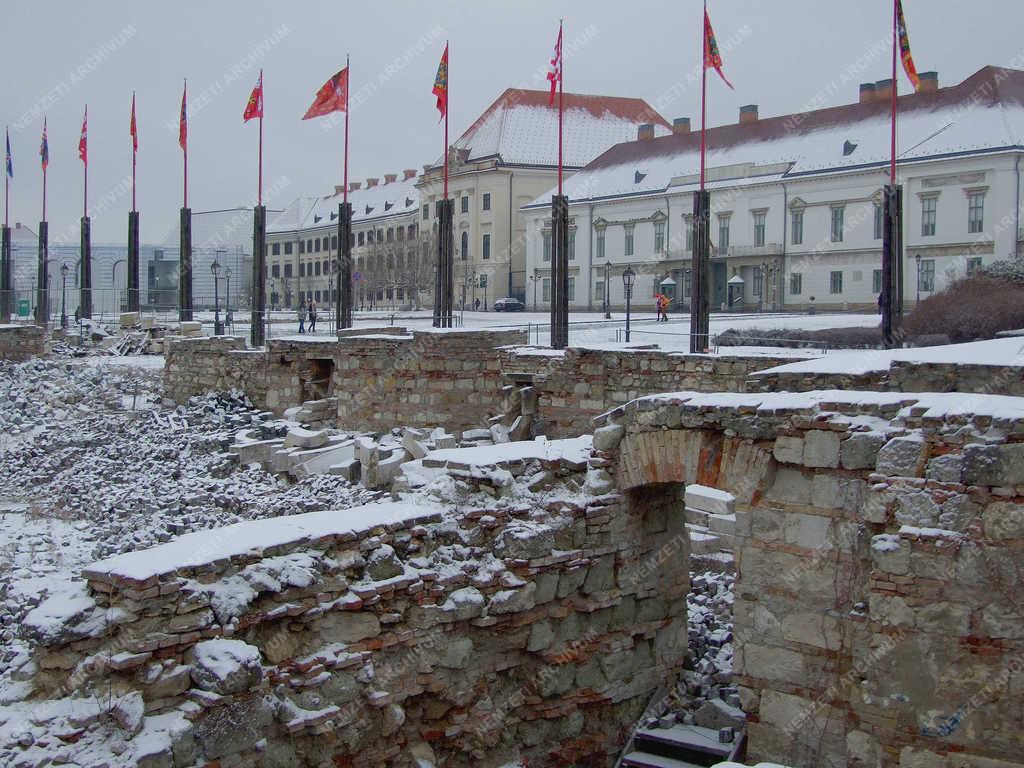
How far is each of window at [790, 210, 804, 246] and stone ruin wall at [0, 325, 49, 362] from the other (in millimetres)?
30899

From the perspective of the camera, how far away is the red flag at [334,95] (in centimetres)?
2366

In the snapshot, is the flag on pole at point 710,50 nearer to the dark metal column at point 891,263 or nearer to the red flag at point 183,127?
the dark metal column at point 891,263

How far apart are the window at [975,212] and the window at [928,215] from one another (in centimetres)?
133

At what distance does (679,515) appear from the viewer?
9.85 meters

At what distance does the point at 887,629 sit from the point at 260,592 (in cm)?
420

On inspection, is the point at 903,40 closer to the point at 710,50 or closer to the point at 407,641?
the point at 710,50

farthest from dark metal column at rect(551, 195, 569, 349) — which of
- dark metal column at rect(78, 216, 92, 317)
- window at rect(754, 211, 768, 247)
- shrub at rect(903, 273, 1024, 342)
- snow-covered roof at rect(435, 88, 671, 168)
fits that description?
snow-covered roof at rect(435, 88, 671, 168)

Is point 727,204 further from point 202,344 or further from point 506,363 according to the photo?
point 506,363

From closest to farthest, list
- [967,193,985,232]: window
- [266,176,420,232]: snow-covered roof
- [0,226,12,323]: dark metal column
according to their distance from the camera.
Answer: [0,226,12,323]: dark metal column → [967,193,985,232]: window → [266,176,420,232]: snow-covered roof

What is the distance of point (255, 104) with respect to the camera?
85.4 feet

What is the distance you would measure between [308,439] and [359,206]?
209 feet

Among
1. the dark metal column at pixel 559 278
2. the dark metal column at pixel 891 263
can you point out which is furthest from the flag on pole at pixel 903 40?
the dark metal column at pixel 559 278

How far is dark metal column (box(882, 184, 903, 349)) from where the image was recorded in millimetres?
15123

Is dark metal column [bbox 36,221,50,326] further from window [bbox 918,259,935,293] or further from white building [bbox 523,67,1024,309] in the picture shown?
window [bbox 918,259,935,293]
